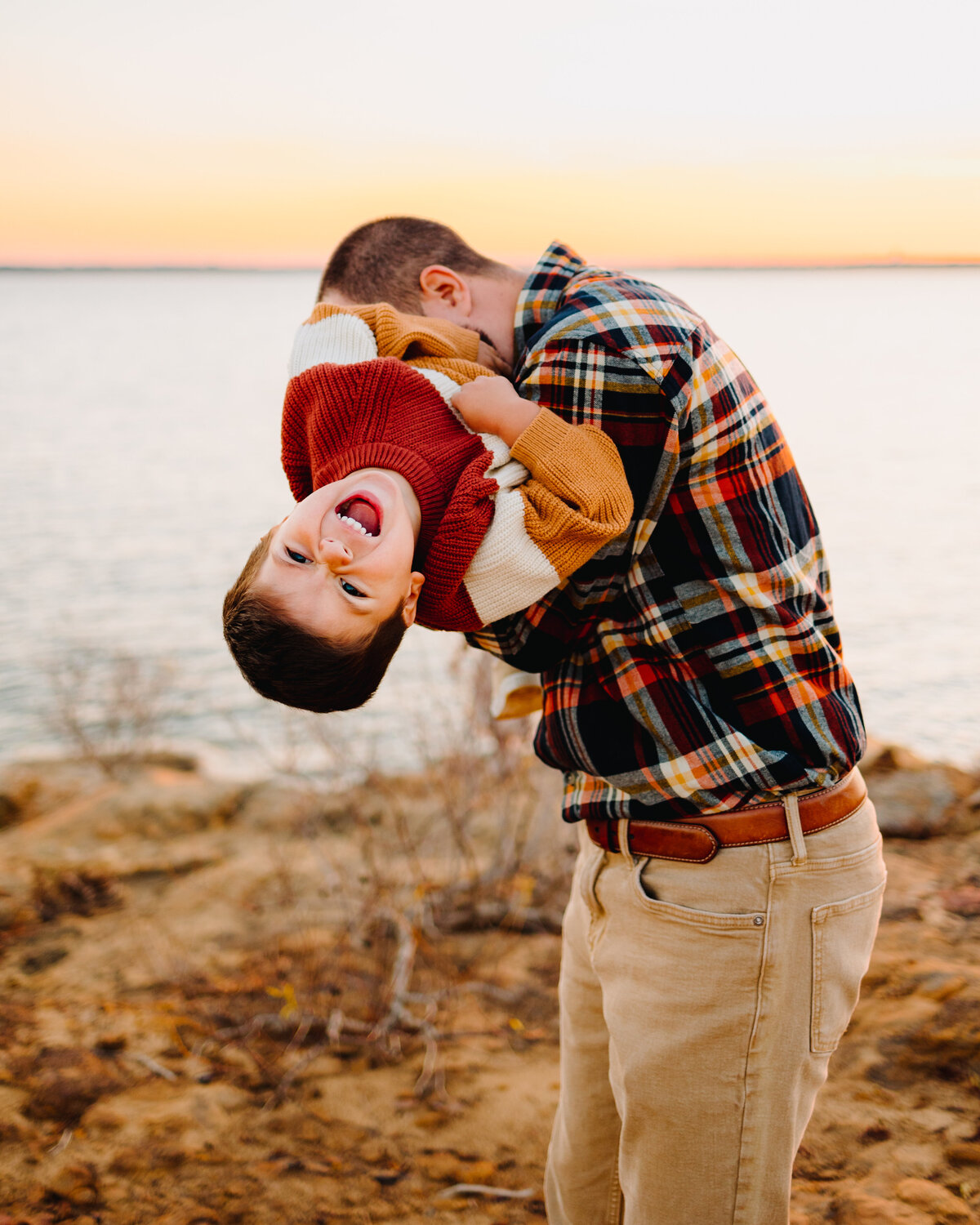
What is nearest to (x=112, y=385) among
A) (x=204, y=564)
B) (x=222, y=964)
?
(x=204, y=564)

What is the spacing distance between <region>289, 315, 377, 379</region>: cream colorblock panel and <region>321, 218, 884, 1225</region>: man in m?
0.28

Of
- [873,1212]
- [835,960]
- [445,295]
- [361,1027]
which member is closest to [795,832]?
[835,960]

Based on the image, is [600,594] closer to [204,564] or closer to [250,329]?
[204,564]

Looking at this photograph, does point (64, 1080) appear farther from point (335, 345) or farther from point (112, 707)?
point (112, 707)

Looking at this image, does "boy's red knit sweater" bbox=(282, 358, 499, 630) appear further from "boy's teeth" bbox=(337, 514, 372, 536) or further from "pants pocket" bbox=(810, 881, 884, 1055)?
"pants pocket" bbox=(810, 881, 884, 1055)

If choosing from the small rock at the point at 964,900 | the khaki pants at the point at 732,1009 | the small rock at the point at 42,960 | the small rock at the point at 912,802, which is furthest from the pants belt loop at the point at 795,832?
the small rock at the point at 42,960

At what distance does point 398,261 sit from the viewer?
1.89m

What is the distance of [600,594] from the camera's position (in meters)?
1.59

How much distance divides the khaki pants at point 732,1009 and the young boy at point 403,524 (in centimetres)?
62

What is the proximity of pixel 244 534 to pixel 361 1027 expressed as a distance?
11.3 m

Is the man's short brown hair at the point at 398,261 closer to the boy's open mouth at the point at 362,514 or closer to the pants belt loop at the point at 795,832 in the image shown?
the boy's open mouth at the point at 362,514

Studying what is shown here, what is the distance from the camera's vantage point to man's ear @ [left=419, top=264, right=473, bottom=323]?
1.82 meters

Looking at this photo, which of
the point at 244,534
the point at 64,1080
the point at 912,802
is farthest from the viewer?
the point at 244,534

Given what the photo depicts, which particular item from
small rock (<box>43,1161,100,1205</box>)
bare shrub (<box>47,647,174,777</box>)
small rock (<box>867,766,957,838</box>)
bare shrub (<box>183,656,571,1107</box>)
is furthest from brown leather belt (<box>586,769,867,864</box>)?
bare shrub (<box>47,647,174,777</box>)
